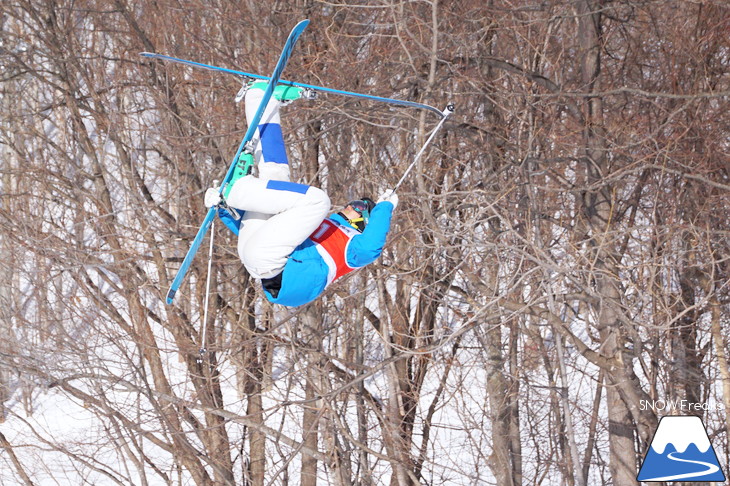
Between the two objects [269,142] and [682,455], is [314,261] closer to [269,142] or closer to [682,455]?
[269,142]

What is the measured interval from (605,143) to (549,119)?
59 centimetres

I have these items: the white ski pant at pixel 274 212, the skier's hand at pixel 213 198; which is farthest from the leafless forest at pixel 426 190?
the skier's hand at pixel 213 198

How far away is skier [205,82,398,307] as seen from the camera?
342cm

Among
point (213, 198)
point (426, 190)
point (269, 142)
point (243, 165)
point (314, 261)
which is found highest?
point (426, 190)

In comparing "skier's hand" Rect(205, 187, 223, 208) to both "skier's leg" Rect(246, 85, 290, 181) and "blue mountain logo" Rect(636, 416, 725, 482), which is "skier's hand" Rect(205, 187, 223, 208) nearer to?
"skier's leg" Rect(246, 85, 290, 181)

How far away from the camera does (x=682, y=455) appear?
7.95 meters

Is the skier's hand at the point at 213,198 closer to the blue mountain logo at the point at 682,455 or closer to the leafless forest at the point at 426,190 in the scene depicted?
the leafless forest at the point at 426,190

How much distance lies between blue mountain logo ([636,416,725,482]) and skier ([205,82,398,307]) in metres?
4.90

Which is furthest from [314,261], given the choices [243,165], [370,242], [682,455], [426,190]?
[682,455]

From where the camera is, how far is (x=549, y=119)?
25.0ft

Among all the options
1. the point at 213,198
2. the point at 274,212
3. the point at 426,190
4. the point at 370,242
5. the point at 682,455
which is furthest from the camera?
the point at 682,455

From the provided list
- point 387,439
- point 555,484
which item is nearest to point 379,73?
point 387,439

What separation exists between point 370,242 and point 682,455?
5.65m

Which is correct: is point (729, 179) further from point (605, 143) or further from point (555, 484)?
point (555, 484)
